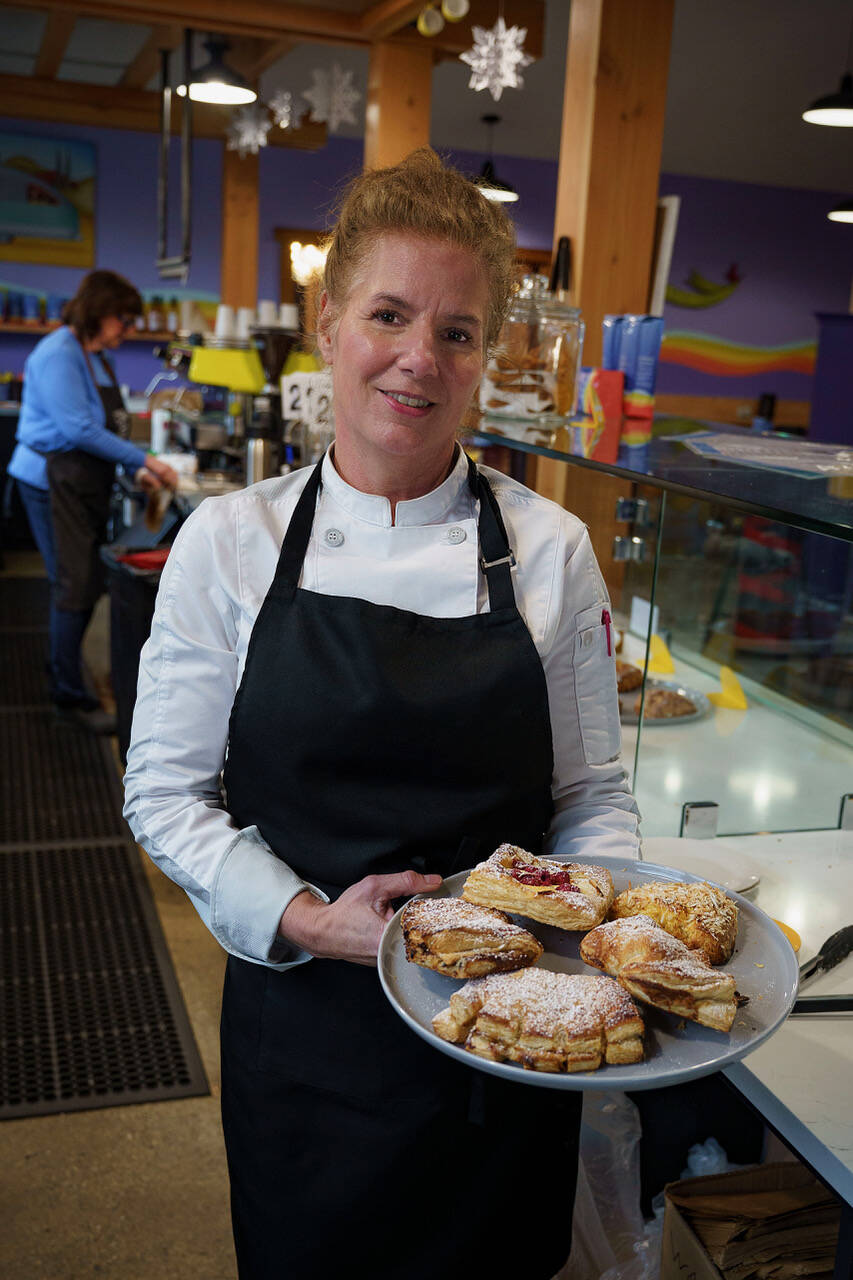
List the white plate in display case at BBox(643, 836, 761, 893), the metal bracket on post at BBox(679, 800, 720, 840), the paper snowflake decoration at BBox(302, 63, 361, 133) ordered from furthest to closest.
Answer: the paper snowflake decoration at BBox(302, 63, 361, 133), the metal bracket on post at BBox(679, 800, 720, 840), the white plate in display case at BBox(643, 836, 761, 893)

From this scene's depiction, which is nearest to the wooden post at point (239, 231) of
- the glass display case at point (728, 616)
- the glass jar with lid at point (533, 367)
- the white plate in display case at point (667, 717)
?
the glass display case at point (728, 616)

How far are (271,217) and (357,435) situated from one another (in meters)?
10.5

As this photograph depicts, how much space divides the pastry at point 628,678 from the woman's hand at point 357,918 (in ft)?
4.47

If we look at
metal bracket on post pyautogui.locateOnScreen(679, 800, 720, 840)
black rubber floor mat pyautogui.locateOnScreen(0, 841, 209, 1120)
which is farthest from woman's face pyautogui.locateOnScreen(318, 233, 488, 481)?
black rubber floor mat pyautogui.locateOnScreen(0, 841, 209, 1120)

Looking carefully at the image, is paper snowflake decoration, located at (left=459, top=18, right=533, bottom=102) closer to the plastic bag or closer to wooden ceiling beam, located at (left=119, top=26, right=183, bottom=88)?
the plastic bag

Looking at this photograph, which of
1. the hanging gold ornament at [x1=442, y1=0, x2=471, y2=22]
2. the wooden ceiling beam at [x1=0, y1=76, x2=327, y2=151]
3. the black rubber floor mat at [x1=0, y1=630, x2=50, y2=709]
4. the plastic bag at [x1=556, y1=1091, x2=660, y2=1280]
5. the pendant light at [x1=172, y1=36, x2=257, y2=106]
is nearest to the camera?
the plastic bag at [x1=556, y1=1091, x2=660, y2=1280]

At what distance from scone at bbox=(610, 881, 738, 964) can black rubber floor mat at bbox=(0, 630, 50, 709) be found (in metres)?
4.42

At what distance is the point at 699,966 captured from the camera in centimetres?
105

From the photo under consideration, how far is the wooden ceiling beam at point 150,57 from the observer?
Answer: 6504 mm

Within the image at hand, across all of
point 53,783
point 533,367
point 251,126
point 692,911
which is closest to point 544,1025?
point 692,911

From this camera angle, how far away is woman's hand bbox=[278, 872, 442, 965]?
1.16 metres

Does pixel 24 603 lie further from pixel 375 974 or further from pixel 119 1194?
pixel 375 974

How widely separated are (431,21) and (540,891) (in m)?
4.00

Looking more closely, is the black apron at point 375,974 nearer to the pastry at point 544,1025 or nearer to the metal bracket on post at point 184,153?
the pastry at point 544,1025
